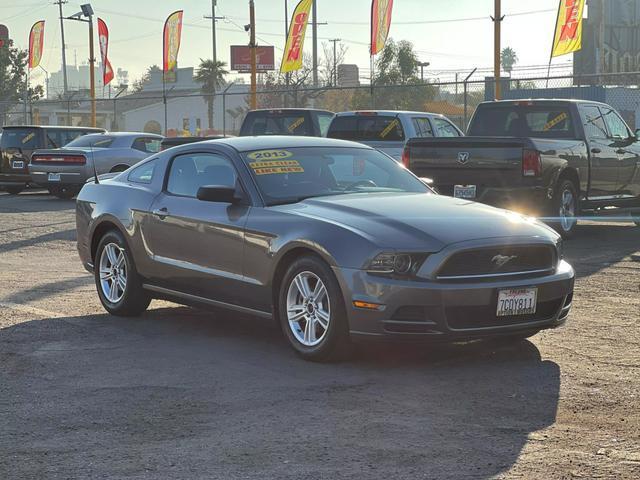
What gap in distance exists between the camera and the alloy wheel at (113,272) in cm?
899

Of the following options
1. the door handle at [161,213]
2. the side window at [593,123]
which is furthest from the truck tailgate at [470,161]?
the door handle at [161,213]

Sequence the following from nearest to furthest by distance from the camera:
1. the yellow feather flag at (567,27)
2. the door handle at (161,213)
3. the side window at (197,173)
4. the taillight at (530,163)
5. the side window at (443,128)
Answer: the side window at (197,173)
the door handle at (161,213)
the taillight at (530,163)
the side window at (443,128)
the yellow feather flag at (567,27)

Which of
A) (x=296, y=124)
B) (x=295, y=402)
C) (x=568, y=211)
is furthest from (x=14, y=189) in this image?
(x=295, y=402)

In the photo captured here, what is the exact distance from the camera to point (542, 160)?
13.7m

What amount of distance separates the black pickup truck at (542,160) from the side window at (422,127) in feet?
8.48

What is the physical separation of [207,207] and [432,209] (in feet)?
5.84

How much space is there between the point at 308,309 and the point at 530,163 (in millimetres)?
7222

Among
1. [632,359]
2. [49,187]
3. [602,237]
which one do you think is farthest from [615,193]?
[49,187]

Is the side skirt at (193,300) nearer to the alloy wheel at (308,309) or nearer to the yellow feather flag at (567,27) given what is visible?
the alloy wheel at (308,309)

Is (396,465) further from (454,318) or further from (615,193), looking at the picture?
(615,193)

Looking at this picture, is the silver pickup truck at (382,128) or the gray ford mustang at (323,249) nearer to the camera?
the gray ford mustang at (323,249)

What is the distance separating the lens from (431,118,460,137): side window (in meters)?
19.2

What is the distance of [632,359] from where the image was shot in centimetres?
707

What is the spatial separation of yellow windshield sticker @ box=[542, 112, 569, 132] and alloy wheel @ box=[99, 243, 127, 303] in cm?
818
